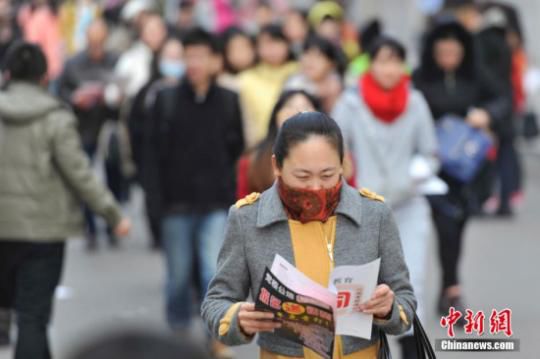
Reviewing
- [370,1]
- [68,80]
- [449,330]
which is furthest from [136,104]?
[370,1]

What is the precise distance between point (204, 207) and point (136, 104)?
337 centimetres

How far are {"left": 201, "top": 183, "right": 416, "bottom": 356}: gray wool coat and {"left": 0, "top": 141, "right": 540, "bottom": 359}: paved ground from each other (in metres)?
3.93

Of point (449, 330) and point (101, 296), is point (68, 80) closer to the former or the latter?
point (101, 296)

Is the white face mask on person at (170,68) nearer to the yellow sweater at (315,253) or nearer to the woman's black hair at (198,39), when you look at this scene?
the woman's black hair at (198,39)

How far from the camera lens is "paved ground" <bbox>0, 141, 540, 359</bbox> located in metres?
9.93

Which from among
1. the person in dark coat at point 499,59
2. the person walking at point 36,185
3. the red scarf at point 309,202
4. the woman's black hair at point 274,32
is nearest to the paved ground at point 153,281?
the person in dark coat at point 499,59

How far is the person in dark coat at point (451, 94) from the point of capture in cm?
945

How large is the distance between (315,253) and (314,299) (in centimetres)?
30

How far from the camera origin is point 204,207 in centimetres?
860

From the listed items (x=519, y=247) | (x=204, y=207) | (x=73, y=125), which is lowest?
(x=519, y=247)

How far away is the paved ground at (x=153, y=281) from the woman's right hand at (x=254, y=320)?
4175mm

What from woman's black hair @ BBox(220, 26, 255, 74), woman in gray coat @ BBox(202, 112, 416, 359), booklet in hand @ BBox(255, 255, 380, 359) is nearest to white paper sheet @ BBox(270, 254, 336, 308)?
booklet in hand @ BBox(255, 255, 380, 359)

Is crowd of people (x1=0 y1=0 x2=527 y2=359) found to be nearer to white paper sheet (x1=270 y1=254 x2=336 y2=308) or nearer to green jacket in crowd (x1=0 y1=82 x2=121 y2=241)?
green jacket in crowd (x1=0 y1=82 x2=121 y2=241)

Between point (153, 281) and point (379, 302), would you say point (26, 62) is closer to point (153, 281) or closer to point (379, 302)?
point (379, 302)
